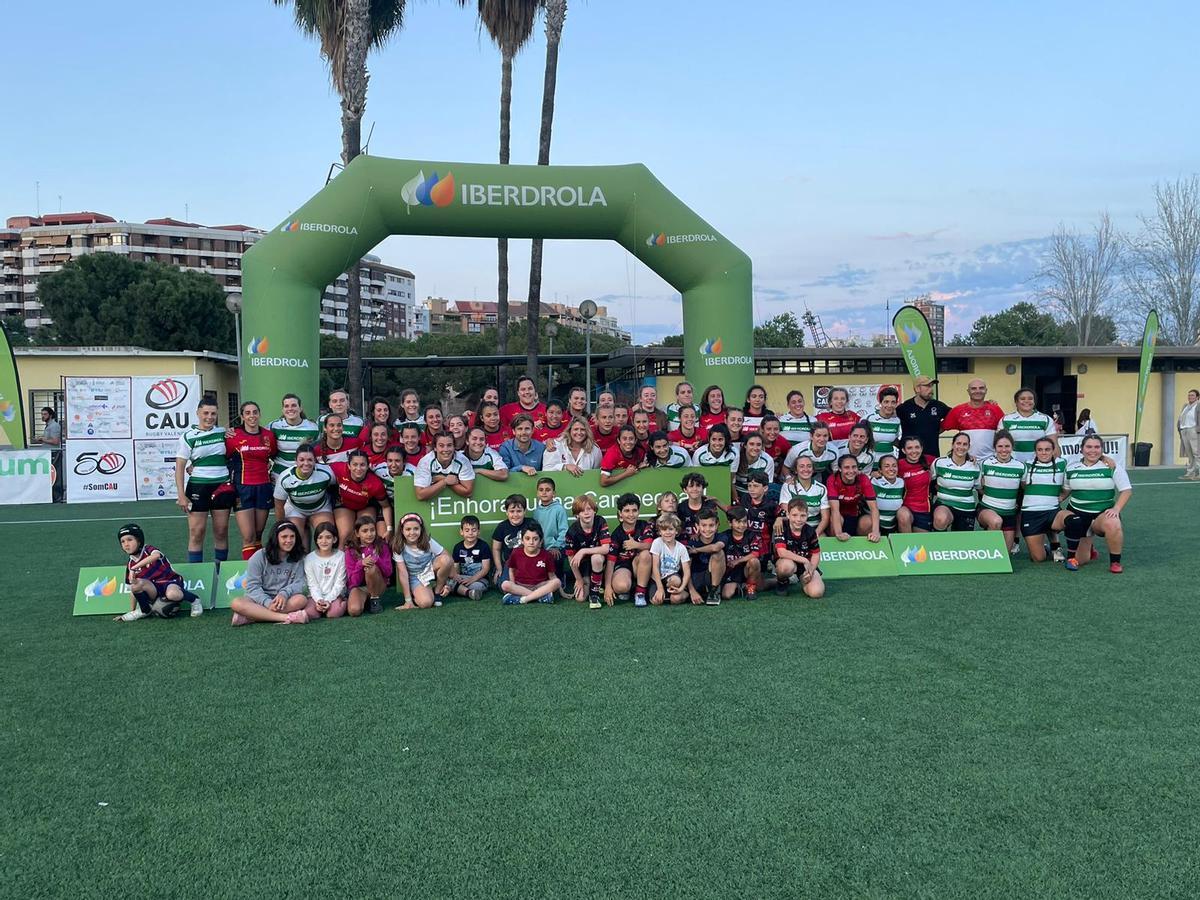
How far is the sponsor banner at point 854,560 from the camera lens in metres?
7.25

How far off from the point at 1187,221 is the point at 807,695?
3800 centimetres

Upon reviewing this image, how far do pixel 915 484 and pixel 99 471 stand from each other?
1321cm

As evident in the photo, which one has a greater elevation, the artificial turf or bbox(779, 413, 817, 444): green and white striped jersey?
bbox(779, 413, 817, 444): green and white striped jersey

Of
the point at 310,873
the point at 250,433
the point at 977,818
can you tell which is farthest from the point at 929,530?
the point at 310,873

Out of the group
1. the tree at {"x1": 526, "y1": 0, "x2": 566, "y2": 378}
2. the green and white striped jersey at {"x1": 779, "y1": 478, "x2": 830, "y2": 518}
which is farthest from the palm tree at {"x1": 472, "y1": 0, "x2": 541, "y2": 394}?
the green and white striped jersey at {"x1": 779, "y1": 478, "x2": 830, "y2": 518}

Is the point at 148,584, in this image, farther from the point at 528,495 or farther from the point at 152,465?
the point at 152,465

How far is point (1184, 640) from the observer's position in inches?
205

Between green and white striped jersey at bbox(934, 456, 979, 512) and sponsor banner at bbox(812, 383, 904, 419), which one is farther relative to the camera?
sponsor banner at bbox(812, 383, 904, 419)

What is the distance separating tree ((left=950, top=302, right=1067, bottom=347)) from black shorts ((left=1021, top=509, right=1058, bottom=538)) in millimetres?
38982

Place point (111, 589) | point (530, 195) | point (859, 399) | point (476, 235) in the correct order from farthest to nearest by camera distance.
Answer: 1. point (859, 399)
2. point (476, 235)
3. point (530, 195)
4. point (111, 589)

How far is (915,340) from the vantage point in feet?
38.3

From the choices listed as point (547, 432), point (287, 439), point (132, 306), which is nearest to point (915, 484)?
point (547, 432)

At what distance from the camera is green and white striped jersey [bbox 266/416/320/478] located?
7.39 meters

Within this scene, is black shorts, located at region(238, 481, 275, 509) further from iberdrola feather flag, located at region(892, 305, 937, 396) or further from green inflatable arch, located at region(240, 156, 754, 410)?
iberdrola feather flag, located at region(892, 305, 937, 396)
